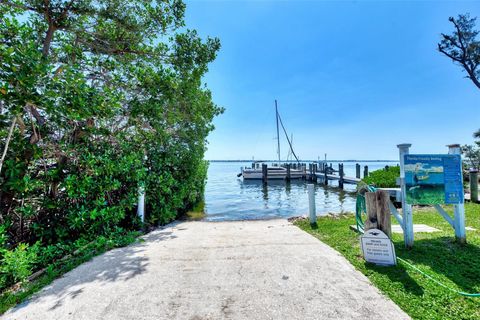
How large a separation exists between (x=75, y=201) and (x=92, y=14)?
405cm

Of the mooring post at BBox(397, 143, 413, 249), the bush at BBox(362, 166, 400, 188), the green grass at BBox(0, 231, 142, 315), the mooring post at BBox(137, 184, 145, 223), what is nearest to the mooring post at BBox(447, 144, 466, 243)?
the mooring post at BBox(397, 143, 413, 249)

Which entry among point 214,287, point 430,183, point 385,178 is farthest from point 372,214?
point 385,178

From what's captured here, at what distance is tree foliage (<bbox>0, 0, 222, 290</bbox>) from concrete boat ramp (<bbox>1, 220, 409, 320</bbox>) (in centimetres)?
137

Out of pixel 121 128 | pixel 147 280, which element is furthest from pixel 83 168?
pixel 147 280

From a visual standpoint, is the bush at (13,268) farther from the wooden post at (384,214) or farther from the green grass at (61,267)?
the wooden post at (384,214)

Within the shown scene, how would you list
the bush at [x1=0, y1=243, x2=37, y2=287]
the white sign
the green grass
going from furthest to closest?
the white sign → the bush at [x1=0, y1=243, x2=37, y2=287] → the green grass

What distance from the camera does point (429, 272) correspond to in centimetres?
294

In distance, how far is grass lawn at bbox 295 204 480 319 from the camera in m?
2.25

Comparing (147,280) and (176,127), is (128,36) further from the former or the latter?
(147,280)

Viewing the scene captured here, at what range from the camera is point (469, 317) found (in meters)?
2.09

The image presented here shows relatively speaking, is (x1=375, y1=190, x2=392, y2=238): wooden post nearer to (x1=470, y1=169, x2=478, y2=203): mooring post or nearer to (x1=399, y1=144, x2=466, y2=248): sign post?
(x1=399, y1=144, x2=466, y2=248): sign post

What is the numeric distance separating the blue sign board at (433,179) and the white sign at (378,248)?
3.55ft

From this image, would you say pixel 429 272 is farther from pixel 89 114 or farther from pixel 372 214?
pixel 89 114

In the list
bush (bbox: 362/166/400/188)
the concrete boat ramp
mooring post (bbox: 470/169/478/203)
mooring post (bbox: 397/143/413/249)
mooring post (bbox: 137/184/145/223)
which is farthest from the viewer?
bush (bbox: 362/166/400/188)
